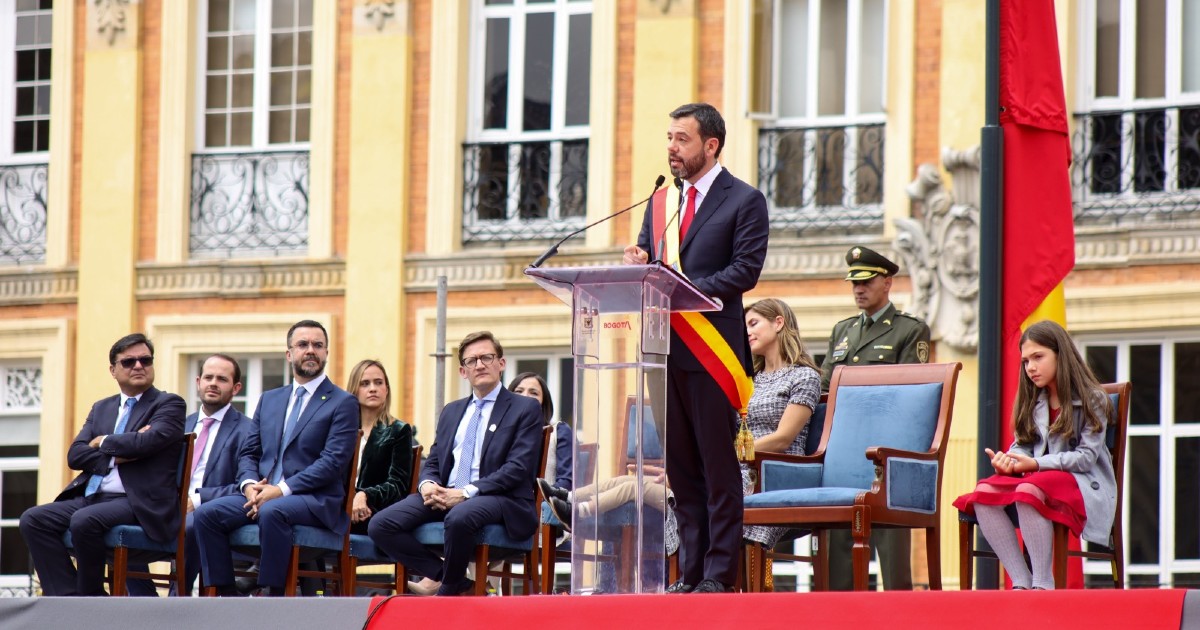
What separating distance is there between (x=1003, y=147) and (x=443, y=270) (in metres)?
8.04

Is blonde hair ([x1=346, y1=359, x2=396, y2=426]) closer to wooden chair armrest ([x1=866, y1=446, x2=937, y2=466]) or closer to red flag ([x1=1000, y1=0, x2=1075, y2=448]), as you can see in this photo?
wooden chair armrest ([x1=866, y1=446, x2=937, y2=466])

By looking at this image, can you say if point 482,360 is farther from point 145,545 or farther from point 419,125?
point 419,125

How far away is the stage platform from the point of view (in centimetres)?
611

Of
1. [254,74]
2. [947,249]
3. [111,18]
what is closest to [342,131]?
[254,74]

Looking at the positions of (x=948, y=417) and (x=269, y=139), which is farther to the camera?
(x=269, y=139)

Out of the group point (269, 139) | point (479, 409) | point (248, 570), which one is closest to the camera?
point (479, 409)

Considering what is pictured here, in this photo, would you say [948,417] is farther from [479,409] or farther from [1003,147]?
[479,409]

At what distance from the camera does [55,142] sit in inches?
681

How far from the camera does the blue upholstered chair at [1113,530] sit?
7.50 meters

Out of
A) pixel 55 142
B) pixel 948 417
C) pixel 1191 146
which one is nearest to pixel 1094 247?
pixel 1191 146

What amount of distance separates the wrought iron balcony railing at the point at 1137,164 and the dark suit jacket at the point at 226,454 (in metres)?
6.84

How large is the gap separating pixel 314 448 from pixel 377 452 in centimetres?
59

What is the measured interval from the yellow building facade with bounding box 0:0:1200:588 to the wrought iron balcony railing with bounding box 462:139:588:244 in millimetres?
22

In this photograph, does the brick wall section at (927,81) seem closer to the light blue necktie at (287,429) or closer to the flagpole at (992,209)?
the flagpole at (992,209)
